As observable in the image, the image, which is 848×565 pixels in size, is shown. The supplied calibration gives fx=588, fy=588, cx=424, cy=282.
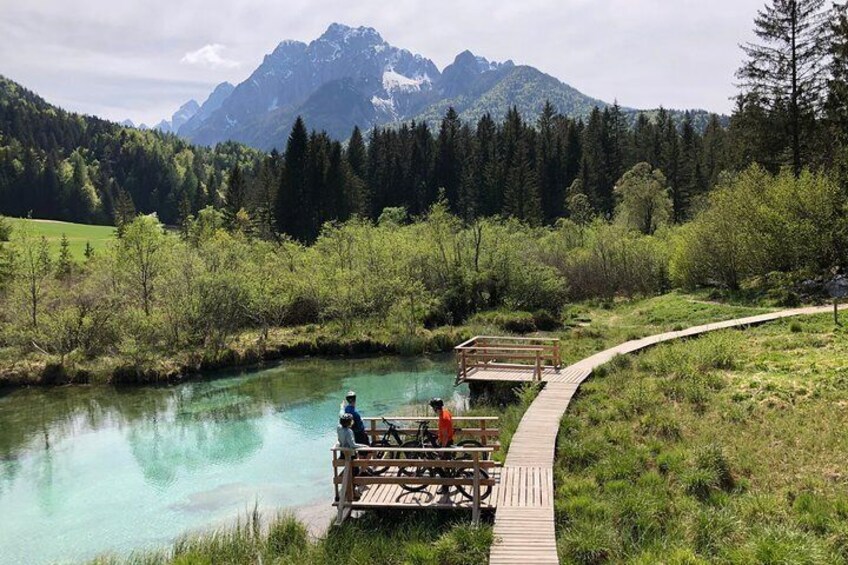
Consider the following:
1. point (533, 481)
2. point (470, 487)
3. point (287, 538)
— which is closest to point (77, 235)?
point (287, 538)

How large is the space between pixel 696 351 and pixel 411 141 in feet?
263

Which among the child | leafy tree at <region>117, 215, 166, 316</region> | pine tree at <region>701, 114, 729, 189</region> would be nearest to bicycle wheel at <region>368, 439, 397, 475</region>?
the child

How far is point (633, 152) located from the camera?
82.0 m

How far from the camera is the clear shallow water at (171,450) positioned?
14.7 m

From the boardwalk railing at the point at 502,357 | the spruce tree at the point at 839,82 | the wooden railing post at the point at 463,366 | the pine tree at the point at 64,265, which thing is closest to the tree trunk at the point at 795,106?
the spruce tree at the point at 839,82

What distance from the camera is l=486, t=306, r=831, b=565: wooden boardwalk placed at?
30.5 feet

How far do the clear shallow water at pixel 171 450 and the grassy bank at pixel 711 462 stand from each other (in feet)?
23.3

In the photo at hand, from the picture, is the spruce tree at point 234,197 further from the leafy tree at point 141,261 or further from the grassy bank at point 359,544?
the grassy bank at point 359,544

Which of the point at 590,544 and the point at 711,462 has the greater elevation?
the point at 711,462

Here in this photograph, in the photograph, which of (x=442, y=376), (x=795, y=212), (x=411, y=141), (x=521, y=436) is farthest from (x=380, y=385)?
(x=411, y=141)

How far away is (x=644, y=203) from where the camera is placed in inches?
2130

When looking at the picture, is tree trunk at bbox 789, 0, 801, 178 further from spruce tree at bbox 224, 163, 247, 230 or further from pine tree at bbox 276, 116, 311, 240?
spruce tree at bbox 224, 163, 247, 230

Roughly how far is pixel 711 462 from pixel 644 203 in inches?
1829

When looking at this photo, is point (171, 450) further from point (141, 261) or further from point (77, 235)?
point (77, 235)
